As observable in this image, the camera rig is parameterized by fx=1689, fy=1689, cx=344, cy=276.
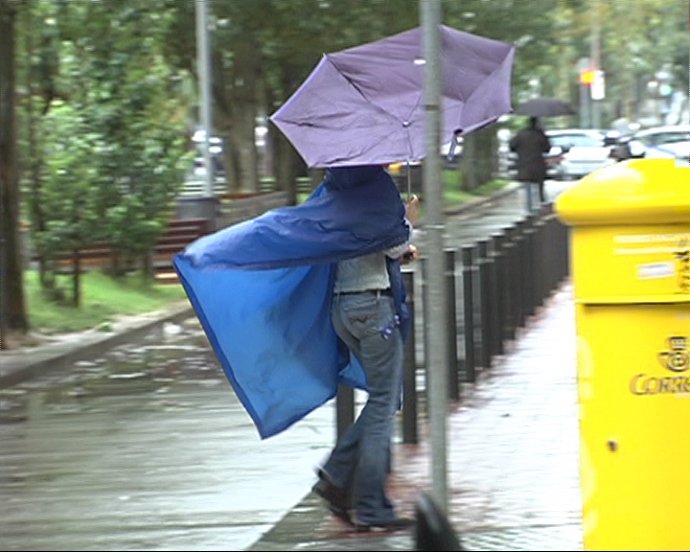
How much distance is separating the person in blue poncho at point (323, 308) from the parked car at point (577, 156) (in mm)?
41440

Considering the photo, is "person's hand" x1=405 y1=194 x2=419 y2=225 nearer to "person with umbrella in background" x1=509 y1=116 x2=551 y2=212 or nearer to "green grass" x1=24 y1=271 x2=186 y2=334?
"green grass" x1=24 y1=271 x2=186 y2=334

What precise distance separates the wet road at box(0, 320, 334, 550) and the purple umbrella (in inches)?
76.6

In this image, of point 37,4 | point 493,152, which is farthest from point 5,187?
point 493,152

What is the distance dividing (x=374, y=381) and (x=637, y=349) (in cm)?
193

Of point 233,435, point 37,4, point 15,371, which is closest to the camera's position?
point 233,435

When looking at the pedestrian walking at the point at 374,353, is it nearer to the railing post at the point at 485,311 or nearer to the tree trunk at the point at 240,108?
the railing post at the point at 485,311

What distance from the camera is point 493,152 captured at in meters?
54.1

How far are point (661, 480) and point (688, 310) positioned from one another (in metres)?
0.66

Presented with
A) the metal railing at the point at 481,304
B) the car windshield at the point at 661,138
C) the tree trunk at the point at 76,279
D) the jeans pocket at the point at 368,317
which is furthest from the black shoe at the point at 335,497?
the car windshield at the point at 661,138

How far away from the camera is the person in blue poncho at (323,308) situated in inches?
316

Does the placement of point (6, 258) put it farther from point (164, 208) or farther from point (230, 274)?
point (230, 274)

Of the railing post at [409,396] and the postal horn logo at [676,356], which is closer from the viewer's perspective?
the postal horn logo at [676,356]

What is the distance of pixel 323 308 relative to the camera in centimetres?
846

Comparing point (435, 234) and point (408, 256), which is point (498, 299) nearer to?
point (408, 256)
